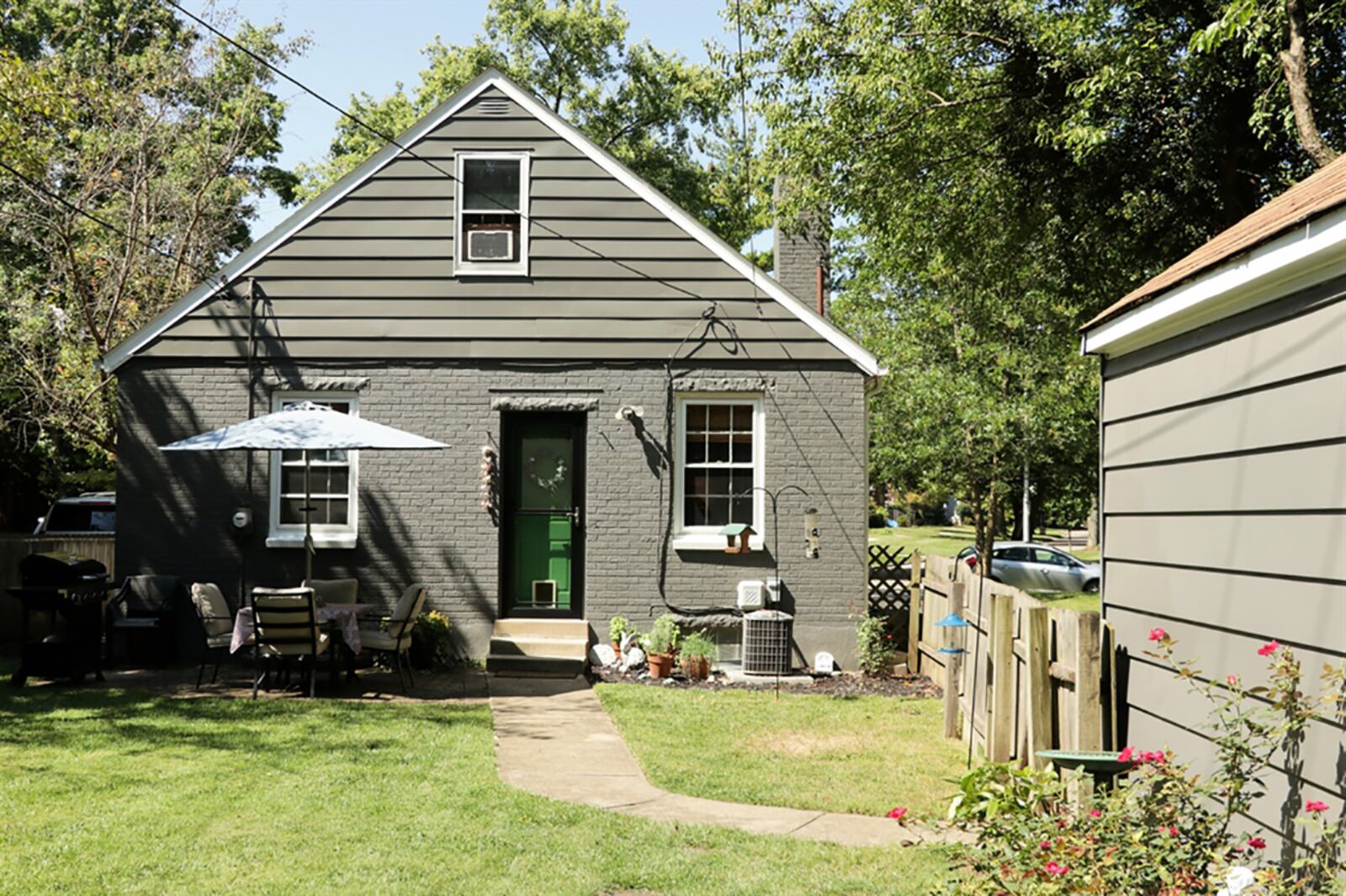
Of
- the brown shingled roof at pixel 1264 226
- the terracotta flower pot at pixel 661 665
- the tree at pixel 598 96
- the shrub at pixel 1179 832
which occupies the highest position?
the tree at pixel 598 96

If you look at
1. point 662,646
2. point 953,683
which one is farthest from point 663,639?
point 953,683

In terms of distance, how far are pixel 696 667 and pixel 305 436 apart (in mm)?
4641

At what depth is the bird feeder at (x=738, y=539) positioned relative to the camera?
43.5 feet

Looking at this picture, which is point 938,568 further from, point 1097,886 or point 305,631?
point 1097,886

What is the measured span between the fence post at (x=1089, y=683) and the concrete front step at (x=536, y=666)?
7.13 metres

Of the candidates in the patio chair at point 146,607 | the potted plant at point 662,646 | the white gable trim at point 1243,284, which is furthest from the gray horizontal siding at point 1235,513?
the patio chair at point 146,607

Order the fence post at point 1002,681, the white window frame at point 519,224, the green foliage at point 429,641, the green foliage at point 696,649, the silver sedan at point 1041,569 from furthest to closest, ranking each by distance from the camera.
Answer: the silver sedan at point 1041,569 → the white window frame at point 519,224 → the green foliage at point 429,641 → the green foliage at point 696,649 → the fence post at point 1002,681

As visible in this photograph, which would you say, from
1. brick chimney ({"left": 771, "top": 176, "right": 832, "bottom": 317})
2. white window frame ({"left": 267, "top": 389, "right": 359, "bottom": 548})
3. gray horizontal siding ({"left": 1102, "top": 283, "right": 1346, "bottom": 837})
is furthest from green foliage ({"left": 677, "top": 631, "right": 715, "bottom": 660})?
gray horizontal siding ({"left": 1102, "top": 283, "right": 1346, "bottom": 837})

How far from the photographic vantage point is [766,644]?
508 inches

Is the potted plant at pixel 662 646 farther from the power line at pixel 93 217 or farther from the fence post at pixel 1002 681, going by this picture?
the power line at pixel 93 217

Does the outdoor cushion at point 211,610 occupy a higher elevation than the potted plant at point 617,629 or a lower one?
higher

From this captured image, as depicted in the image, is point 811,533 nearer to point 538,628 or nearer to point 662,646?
point 662,646

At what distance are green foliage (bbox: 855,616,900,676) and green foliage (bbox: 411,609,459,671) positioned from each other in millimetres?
4456

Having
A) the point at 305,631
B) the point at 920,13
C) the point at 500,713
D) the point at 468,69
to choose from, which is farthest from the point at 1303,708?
the point at 468,69
